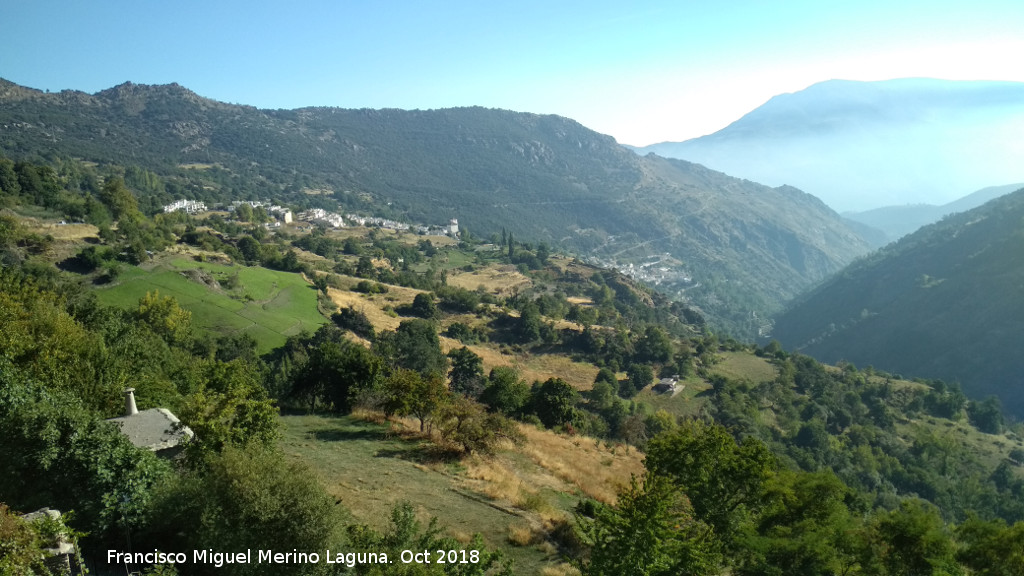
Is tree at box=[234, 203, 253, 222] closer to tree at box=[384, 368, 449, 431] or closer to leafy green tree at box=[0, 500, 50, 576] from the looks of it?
tree at box=[384, 368, 449, 431]

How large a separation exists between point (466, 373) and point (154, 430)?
3195 cm

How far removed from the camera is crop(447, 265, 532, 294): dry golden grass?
92.8m

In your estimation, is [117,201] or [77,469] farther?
[117,201]

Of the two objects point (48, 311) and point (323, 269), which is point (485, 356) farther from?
point (48, 311)

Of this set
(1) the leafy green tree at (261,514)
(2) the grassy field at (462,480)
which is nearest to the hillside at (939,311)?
(2) the grassy field at (462,480)

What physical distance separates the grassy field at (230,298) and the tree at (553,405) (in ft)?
73.7

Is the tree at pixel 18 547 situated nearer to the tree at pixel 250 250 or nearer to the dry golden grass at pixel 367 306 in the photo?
the dry golden grass at pixel 367 306

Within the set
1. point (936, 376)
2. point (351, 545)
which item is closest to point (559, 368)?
point (351, 545)

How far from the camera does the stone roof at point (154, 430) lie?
12.9 metres

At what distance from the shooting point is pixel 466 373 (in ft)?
147

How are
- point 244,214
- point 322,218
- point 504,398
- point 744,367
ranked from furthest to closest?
point 322,218 < point 244,214 < point 744,367 < point 504,398

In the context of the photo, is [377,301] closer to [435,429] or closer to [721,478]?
[435,429]

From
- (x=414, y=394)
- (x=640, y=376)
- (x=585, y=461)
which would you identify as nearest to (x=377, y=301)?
(x=640, y=376)

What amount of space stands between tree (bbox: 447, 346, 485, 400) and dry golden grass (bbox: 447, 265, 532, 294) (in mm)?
40341
